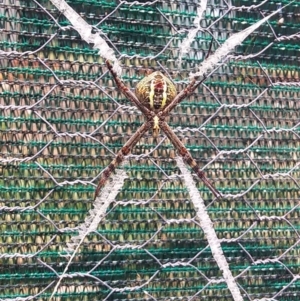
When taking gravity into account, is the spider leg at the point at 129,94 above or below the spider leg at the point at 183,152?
above

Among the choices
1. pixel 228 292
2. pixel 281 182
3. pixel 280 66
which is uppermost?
pixel 280 66

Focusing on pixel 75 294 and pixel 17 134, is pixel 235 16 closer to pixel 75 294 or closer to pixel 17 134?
pixel 17 134

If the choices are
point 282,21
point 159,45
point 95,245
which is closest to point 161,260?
point 95,245

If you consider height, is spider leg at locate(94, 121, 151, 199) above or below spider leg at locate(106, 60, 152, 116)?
below
